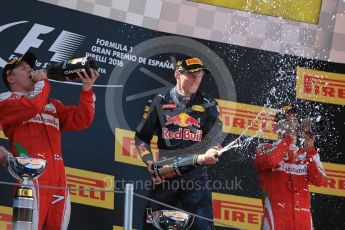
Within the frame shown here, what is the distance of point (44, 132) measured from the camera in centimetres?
420

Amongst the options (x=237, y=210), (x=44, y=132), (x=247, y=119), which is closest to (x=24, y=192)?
(x=44, y=132)

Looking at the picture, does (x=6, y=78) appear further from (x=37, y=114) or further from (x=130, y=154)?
(x=130, y=154)

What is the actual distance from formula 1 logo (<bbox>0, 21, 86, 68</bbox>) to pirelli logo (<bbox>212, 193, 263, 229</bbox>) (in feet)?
4.60

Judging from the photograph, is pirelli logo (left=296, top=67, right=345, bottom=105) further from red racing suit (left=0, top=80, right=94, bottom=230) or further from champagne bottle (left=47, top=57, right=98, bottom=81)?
champagne bottle (left=47, top=57, right=98, bottom=81)

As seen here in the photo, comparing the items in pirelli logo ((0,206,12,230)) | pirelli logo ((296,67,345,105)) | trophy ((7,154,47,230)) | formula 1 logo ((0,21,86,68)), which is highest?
formula 1 logo ((0,21,86,68))

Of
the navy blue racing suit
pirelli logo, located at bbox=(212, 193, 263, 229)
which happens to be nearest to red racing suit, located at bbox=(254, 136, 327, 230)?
the navy blue racing suit

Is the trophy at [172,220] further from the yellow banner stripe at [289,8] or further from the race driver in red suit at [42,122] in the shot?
the yellow banner stripe at [289,8]

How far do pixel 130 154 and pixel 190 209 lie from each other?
2.50 feet

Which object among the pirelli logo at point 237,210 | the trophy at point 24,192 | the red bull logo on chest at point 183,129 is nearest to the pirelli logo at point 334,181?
the pirelli logo at point 237,210

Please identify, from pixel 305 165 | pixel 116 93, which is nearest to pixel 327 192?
pixel 305 165

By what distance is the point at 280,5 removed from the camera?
231 inches

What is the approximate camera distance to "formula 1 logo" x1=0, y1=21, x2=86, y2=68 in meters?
4.99

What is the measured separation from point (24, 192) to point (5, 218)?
1379 mm

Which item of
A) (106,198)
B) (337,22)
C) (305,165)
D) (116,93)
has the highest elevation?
(337,22)
